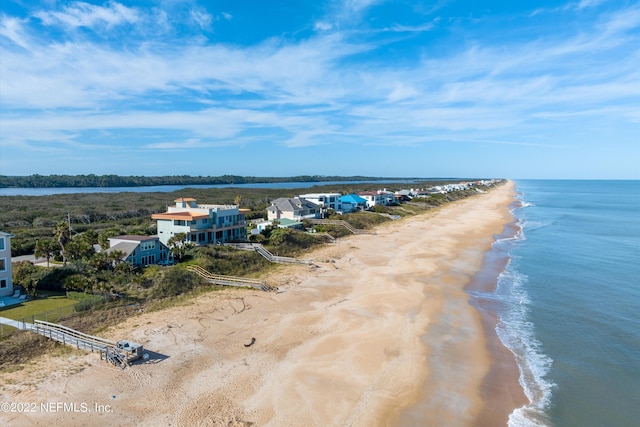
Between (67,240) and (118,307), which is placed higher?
(67,240)

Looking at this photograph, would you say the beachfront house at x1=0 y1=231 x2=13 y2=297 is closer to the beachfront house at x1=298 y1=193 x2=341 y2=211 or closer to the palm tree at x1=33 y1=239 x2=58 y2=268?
the palm tree at x1=33 y1=239 x2=58 y2=268

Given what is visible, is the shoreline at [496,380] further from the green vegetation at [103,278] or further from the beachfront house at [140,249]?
the beachfront house at [140,249]

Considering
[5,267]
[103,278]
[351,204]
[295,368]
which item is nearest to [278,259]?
[103,278]

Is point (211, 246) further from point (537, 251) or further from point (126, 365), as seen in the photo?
point (537, 251)

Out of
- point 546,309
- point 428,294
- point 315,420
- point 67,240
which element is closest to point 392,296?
point 428,294

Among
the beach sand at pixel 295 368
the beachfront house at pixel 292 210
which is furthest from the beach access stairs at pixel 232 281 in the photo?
the beachfront house at pixel 292 210
